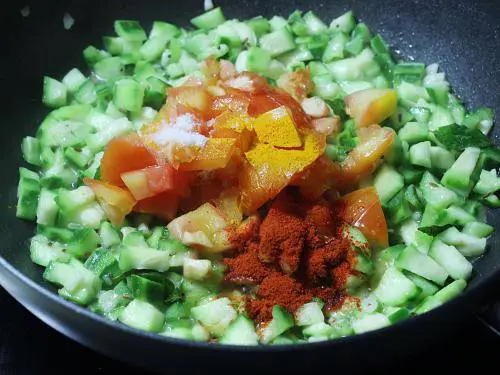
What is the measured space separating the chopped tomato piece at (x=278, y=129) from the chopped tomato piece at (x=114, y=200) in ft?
1.45

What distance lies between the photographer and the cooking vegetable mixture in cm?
170

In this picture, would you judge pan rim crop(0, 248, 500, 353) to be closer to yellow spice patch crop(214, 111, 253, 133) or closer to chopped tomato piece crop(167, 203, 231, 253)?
chopped tomato piece crop(167, 203, 231, 253)

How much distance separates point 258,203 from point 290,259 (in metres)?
0.19

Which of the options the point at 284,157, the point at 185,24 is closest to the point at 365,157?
the point at 284,157

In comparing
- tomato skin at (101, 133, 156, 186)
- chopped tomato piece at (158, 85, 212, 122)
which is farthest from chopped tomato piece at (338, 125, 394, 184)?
tomato skin at (101, 133, 156, 186)

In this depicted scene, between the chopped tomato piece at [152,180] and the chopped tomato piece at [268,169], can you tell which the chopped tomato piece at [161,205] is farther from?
the chopped tomato piece at [268,169]

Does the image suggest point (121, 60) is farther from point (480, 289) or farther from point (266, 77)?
point (480, 289)

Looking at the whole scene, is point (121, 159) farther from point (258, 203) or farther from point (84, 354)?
point (84, 354)

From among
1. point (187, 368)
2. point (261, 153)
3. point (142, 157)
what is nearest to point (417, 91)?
point (261, 153)

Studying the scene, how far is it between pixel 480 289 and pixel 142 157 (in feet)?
3.42

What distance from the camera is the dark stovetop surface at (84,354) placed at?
1673mm

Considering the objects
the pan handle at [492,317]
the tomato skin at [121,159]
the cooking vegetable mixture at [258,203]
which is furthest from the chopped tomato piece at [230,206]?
the pan handle at [492,317]

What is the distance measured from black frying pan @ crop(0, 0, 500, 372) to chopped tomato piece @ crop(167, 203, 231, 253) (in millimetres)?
428

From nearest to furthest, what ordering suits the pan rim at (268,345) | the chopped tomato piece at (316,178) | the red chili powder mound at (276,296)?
1. the pan rim at (268,345)
2. the red chili powder mound at (276,296)
3. the chopped tomato piece at (316,178)
